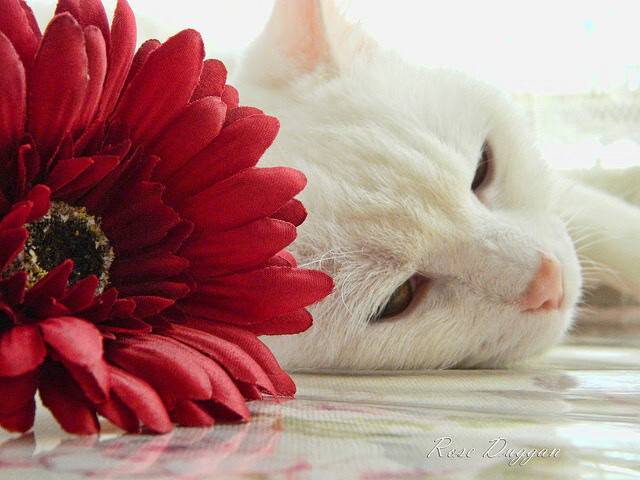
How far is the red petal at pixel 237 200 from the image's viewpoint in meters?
0.43

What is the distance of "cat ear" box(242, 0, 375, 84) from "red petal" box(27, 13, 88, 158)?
0.50 metres

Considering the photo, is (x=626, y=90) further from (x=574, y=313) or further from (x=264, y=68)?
(x=264, y=68)

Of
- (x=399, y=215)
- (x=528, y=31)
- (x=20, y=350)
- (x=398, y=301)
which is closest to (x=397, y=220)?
(x=399, y=215)

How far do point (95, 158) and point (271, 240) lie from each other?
4.8 inches

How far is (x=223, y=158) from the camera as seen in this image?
0.43 metres

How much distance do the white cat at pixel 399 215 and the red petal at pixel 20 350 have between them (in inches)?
14.7

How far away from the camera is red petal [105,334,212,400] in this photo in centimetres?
35

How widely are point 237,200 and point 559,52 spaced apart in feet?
4.15

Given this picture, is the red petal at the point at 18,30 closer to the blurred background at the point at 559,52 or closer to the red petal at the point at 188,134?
the red petal at the point at 188,134

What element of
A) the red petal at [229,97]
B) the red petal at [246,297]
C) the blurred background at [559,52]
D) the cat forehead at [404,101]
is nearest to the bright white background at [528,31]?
the blurred background at [559,52]

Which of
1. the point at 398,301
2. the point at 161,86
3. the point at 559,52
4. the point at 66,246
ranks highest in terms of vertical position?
the point at 559,52

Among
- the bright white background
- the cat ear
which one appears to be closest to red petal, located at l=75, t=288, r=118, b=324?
the cat ear

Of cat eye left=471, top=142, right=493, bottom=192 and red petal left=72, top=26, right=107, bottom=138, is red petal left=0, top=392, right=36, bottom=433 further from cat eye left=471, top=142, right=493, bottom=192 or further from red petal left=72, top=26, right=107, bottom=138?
cat eye left=471, top=142, right=493, bottom=192

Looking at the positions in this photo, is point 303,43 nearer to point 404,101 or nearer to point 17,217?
point 404,101
